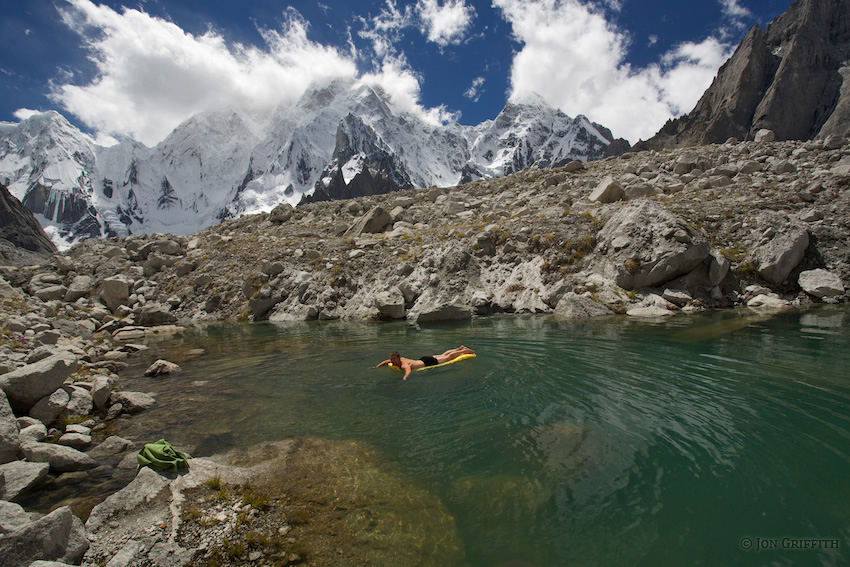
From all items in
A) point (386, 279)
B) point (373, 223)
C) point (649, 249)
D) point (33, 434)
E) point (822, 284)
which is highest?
point (373, 223)

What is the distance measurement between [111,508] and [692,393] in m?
9.78

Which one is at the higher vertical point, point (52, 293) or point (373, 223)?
point (373, 223)

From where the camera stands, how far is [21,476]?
17.7 ft

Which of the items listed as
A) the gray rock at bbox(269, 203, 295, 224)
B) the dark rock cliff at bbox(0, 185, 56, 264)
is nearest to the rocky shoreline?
the gray rock at bbox(269, 203, 295, 224)

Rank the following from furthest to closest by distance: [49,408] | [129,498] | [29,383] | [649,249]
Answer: [649,249]
[49,408]
[29,383]
[129,498]

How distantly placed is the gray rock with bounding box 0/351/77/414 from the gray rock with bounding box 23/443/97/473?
1.87 meters

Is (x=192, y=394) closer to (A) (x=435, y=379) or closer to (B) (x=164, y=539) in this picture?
(A) (x=435, y=379)

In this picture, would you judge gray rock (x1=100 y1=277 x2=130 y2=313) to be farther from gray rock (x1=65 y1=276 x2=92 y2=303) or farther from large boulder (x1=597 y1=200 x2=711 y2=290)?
large boulder (x1=597 y1=200 x2=711 y2=290)

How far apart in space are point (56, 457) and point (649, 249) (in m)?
21.7

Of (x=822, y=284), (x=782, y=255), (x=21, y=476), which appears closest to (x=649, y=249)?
(x=782, y=255)

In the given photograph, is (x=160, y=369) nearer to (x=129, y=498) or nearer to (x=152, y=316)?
(x=129, y=498)

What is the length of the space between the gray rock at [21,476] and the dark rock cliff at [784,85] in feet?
331

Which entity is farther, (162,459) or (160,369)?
(160,369)

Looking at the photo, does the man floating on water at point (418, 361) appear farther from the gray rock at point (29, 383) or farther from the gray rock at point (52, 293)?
the gray rock at point (52, 293)
